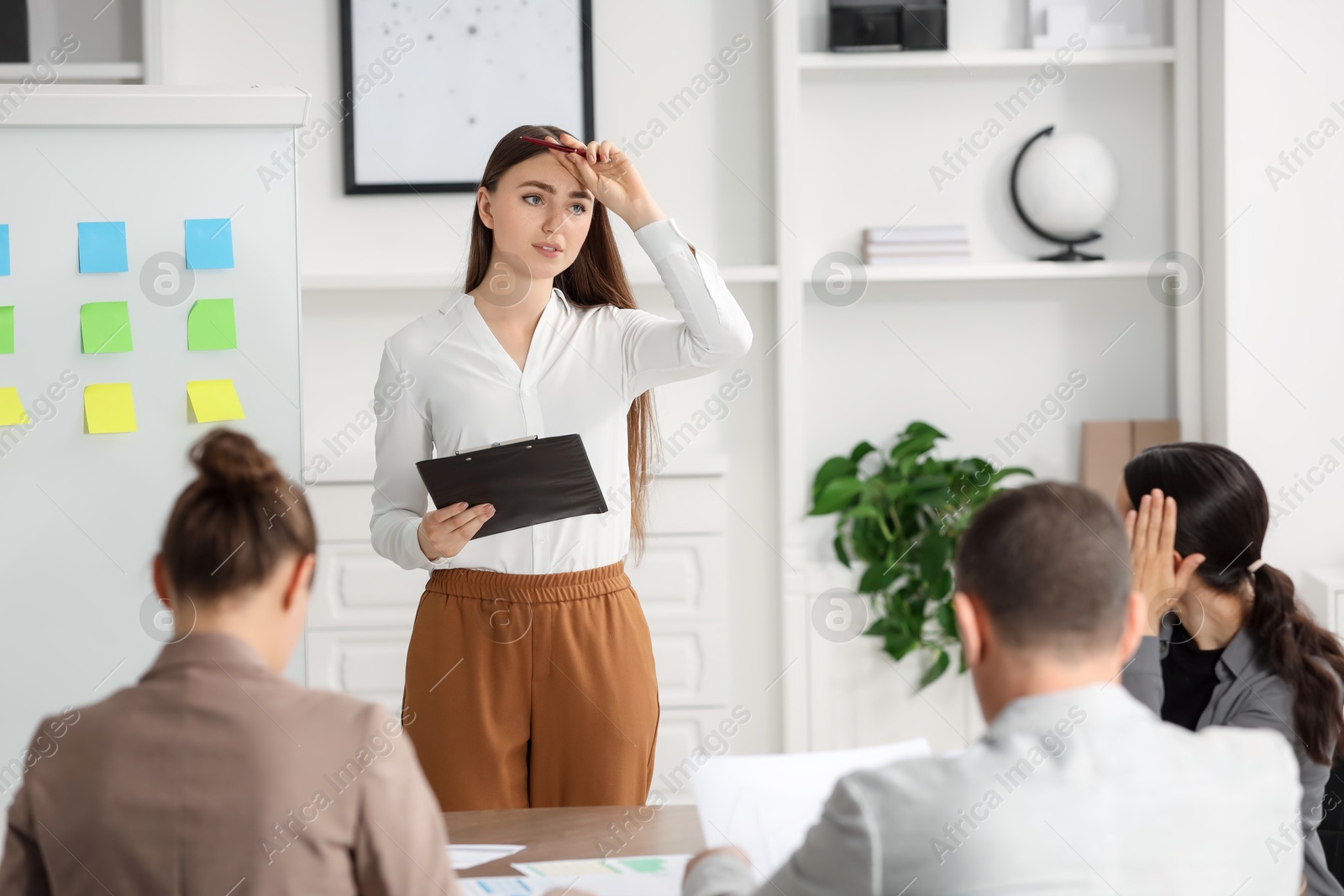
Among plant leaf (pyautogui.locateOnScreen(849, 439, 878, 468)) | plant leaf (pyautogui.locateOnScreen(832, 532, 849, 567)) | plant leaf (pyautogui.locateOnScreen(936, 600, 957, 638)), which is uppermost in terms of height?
plant leaf (pyautogui.locateOnScreen(849, 439, 878, 468))

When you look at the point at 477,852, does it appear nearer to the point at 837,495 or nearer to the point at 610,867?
the point at 610,867

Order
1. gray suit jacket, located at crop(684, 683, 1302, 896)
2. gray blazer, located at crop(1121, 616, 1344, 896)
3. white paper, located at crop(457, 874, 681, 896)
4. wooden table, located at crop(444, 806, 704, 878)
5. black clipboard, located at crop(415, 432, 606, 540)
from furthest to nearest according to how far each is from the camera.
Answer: black clipboard, located at crop(415, 432, 606, 540) < gray blazer, located at crop(1121, 616, 1344, 896) < wooden table, located at crop(444, 806, 704, 878) < white paper, located at crop(457, 874, 681, 896) < gray suit jacket, located at crop(684, 683, 1302, 896)

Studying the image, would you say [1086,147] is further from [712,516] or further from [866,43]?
[712,516]

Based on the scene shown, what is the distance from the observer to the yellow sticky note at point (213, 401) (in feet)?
7.15

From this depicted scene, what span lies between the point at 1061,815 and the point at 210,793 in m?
0.64

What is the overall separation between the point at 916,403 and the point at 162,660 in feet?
8.24

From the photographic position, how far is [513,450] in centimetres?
160

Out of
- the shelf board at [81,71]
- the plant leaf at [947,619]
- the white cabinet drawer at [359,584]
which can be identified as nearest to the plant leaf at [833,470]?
the plant leaf at [947,619]

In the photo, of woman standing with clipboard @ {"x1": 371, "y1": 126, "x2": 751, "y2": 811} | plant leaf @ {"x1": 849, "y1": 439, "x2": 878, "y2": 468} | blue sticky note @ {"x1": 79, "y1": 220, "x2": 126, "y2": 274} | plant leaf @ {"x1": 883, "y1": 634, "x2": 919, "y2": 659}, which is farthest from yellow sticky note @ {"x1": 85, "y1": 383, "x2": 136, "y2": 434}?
plant leaf @ {"x1": 883, "y1": 634, "x2": 919, "y2": 659}

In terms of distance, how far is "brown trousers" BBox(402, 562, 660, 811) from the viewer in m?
1.69

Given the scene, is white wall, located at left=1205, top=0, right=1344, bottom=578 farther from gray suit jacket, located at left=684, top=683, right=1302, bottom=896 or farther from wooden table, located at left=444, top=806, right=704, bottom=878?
gray suit jacket, located at left=684, top=683, right=1302, bottom=896

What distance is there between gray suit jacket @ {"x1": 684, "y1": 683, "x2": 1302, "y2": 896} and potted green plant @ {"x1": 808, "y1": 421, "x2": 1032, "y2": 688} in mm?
2057

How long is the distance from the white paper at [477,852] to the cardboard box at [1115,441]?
7.31ft

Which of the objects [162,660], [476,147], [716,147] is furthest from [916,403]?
[162,660]
